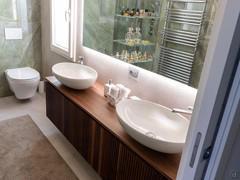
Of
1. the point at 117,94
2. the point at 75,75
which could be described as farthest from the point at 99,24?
the point at 117,94

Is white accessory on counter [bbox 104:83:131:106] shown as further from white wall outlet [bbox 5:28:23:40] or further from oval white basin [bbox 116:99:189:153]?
white wall outlet [bbox 5:28:23:40]

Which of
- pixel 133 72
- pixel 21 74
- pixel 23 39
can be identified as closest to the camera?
pixel 133 72

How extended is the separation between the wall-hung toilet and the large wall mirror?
97 cm

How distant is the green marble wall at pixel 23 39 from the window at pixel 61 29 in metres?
0.45

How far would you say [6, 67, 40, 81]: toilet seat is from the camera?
2898mm

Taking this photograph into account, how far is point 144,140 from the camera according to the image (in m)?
1.22

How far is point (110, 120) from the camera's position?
1.62 m

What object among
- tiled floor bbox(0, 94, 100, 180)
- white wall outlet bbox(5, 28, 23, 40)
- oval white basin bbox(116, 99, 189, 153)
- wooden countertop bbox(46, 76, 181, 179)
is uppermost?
white wall outlet bbox(5, 28, 23, 40)

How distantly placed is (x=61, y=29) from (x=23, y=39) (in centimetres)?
66

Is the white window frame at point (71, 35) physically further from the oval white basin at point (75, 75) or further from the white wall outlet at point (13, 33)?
the white wall outlet at point (13, 33)

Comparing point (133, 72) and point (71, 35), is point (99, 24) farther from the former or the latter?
point (133, 72)

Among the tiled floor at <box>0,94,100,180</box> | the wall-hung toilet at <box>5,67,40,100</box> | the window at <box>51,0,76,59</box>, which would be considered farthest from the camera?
the wall-hung toilet at <box>5,67,40,100</box>

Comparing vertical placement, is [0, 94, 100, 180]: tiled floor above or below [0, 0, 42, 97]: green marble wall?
below

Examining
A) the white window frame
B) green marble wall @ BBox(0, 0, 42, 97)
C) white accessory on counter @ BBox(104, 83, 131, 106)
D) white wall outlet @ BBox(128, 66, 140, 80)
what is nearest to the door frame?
white accessory on counter @ BBox(104, 83, 131, 106)
